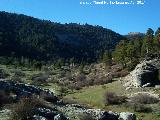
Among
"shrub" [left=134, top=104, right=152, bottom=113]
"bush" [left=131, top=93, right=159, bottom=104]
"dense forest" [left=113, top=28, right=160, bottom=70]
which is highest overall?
"dense forest" [left=113, top=28, right=160, bottom=70]

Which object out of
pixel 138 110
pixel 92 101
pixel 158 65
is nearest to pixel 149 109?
pixel 138 110

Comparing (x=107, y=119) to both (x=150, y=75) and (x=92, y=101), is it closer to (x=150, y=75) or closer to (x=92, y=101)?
(x=92, y=101)

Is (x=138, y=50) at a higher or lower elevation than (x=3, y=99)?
higher

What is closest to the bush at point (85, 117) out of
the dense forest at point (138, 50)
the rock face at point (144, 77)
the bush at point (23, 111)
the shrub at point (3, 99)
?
the bush at point (23, 111)

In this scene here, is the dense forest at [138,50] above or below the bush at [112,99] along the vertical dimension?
above

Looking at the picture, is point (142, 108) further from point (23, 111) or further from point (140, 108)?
point (23, 111)

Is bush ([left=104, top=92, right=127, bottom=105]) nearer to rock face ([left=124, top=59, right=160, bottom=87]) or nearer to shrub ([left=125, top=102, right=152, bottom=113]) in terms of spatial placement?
shrub ([left=125, top=102, right=152, bottom=113])

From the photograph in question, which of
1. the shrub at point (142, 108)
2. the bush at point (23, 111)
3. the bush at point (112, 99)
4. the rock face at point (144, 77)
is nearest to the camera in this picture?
the bush at point (23, 111)

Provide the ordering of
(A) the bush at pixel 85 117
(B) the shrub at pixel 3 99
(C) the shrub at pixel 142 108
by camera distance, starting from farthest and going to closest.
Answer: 1. (C) the shrub at pixel 142 108
2. (B) the shrub at pixel 3 99
3. (A) the bush at pixel 85 117

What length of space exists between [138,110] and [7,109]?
19973 millimetres

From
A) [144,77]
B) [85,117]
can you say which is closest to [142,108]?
[85,117]

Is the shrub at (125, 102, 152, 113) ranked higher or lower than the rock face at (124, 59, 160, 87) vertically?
lower

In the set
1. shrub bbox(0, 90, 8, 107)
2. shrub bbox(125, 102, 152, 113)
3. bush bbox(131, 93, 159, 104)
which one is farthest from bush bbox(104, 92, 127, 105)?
shrub bbox(0, 90, 8, 107)

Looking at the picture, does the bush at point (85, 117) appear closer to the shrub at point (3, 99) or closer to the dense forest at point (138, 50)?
the shrub at point (3, 99)
